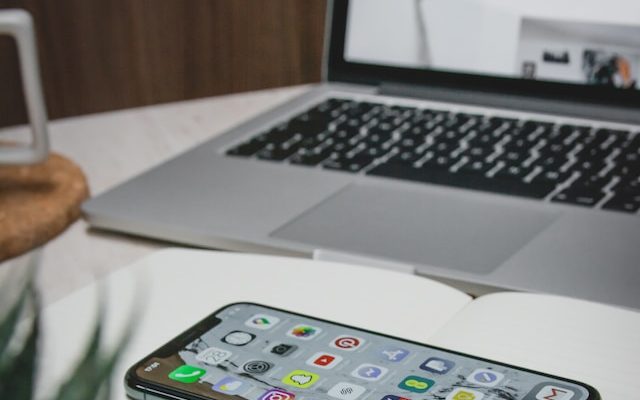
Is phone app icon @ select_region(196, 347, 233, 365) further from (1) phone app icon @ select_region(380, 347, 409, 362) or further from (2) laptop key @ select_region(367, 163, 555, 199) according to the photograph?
(2) laptop key @ select_region(367, 163, 555, 199)

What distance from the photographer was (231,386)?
0.33 metres

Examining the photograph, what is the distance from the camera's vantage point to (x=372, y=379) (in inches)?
13.1

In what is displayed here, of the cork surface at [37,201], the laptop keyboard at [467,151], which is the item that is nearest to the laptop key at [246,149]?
the laptop keyboard at [467,151]

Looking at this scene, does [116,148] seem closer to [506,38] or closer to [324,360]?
[506,38]

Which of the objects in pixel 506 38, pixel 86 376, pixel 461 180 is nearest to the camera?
pixel 86 376

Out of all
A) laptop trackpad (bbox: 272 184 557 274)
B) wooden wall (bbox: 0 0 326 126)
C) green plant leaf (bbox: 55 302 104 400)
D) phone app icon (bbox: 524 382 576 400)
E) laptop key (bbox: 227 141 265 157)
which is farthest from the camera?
wooden wall (bbox: 0 0 326 126)

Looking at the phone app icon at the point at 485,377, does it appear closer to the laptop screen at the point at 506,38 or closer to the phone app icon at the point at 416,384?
the phone app icon at the point at 416,384

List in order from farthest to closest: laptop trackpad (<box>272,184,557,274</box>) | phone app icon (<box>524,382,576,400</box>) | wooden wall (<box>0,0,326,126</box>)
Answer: wooden wall (<box>0,0,326,126</box>) < laptop trackpad (<box>272,184,557,274</box>) < phone app icon (<box>524,382,576,400</box>)

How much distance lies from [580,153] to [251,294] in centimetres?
27

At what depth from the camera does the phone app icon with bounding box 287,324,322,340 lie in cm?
36

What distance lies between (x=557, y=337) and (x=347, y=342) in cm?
9

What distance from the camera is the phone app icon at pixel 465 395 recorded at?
32 centimetres

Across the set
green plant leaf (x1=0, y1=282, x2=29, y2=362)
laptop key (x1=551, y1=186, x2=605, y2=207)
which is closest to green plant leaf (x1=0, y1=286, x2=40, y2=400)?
green plant leaf (x1=0, y1=282, x2=29, y2=362)

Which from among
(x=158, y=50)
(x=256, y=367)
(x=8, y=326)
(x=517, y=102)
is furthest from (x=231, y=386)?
(x=158, y=50)
